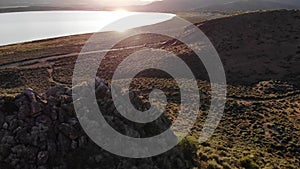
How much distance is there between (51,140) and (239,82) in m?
42.4

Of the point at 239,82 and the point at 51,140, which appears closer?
the point at 51,140

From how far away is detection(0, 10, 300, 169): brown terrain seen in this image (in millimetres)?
30734

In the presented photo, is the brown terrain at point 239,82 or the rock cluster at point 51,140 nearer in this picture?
the rock cluster at point 51,140

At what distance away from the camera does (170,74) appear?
6506 cm

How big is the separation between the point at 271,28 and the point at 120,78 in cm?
4630

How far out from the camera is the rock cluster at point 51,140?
72.9ft

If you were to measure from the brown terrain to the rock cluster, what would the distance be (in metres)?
0.30

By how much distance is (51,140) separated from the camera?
2303 centimetres

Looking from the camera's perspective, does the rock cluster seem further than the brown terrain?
No

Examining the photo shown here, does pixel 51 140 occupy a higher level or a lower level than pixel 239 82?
higher

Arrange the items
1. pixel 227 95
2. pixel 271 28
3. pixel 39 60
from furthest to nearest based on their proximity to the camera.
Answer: pixel 39 60 < pixel 271 28 < pixel 227 95

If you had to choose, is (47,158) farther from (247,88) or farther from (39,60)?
(39,60)

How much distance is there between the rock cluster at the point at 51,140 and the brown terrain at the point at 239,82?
30 cm

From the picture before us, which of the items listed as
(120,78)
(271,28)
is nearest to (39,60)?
(120,78)
